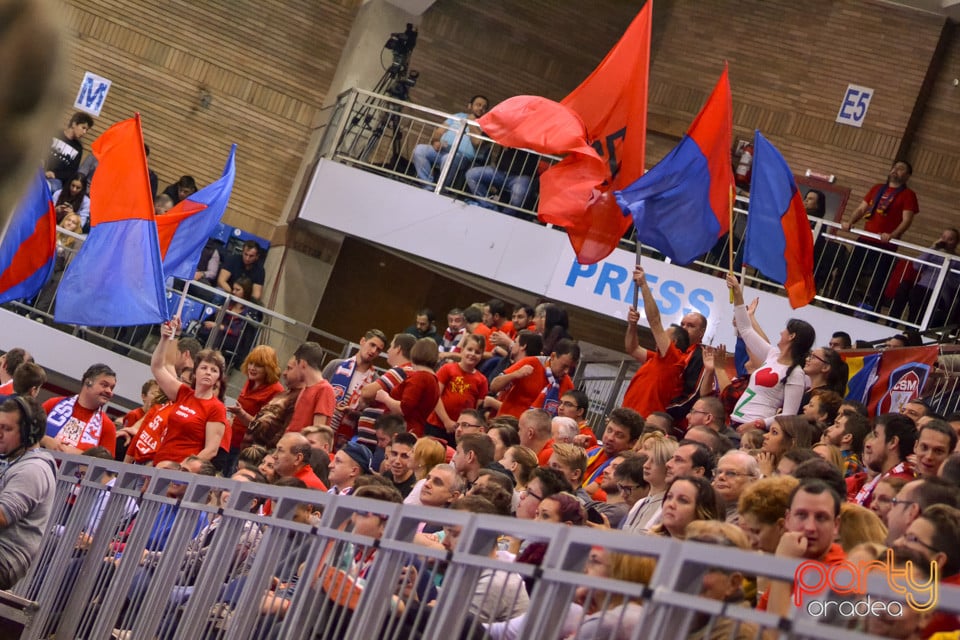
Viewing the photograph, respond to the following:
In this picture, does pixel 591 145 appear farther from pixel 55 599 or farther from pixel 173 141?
pixel 173 141

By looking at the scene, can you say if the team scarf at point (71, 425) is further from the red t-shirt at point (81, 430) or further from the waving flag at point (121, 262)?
the waving flag at point (121, 262)

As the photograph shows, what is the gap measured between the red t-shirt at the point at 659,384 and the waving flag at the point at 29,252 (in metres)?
4.63

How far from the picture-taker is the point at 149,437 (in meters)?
8.89

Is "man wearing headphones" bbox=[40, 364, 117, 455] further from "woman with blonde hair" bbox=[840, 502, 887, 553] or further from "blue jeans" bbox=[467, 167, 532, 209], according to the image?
"blue jeans" bbox=[467, 167, 532, 209]

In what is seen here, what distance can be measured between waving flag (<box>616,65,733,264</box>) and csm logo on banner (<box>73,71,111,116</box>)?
10.1 meters

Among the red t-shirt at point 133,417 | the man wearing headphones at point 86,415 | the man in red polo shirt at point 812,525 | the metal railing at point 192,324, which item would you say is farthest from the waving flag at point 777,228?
the metal railing at point 192,324

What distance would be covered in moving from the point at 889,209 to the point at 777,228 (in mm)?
4915

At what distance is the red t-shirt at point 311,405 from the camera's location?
9.08m

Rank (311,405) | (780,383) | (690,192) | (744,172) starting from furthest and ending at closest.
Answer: (744,172)
(690,192)
(311,405)
(780,383)

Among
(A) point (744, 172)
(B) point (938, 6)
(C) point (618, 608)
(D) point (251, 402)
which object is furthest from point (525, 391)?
(B) point (938, 6)

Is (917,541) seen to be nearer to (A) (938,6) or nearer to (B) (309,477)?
(B) (309,477)

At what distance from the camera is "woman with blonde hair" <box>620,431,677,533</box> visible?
6.18m
